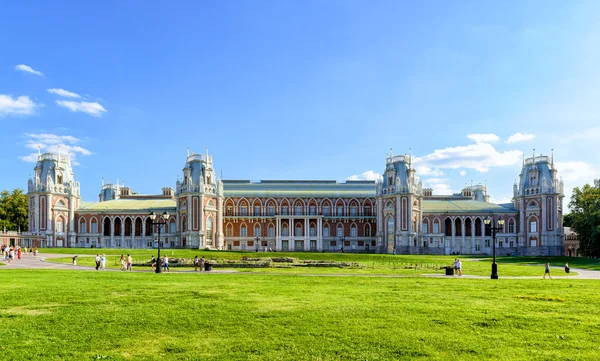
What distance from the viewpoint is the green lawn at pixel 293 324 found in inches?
473

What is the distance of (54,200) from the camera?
92062 millimetres

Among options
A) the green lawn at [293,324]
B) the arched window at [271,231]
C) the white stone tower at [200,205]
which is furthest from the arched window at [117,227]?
the green lawn at [293,324]

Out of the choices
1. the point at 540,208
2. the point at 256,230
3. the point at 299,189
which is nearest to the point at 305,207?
the point at 299,189

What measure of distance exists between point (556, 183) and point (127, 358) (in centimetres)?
9438

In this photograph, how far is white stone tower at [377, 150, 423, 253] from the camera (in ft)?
296

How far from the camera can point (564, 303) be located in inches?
770

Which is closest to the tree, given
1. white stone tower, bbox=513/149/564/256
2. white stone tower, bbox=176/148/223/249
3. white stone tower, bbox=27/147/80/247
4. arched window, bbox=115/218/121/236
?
white stone tower, bbox=513/149/564/256

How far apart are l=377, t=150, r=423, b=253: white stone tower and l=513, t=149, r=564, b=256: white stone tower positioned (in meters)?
19.5

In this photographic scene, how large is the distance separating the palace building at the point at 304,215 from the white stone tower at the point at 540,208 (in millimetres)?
181

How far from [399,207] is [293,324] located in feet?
257

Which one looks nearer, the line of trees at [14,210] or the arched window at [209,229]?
the arched window at [209,229]

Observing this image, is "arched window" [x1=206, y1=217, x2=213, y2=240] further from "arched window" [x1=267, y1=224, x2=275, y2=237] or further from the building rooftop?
"arched window" [x1=267, y1=224, x2=275, y2=237]

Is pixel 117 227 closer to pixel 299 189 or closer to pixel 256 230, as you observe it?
pixel 256 230

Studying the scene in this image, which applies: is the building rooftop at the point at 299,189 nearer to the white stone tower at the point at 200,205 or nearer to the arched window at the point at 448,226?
the white stone tower at the point at 200,205
